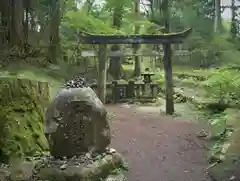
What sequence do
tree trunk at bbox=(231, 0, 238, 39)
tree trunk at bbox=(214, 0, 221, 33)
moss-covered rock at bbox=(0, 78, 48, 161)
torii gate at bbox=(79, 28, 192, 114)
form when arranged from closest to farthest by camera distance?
moss-covered rock at bbox=(0, 78, 48, 161) < torii gate at bbox=(79, 28, 192, 114) < tree trunk at bbox=(231, 0, 238, 39) < tree trunk at bbox=(214, 0, 221, 33)

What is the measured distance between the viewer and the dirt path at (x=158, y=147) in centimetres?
767

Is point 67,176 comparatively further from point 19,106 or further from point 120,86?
point 120,86

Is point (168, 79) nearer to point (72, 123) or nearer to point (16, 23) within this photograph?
point (16, 23)

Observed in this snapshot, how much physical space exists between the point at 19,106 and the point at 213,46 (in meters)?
19.4

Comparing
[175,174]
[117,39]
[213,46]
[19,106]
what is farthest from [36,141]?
[213,46]

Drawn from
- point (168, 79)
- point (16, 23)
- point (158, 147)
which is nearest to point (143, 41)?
point (168, 79)

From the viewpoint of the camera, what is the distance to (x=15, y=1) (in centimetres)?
1652

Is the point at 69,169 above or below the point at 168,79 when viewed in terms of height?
below

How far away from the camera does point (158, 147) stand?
973cm

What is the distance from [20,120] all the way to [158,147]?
11.4 ft

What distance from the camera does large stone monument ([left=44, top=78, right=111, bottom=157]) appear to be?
6.98m

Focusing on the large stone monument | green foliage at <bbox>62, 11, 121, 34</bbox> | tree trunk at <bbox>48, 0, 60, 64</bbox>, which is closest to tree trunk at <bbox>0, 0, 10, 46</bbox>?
tree trunk at <bbox>48, 0, 60, 64</bbox>

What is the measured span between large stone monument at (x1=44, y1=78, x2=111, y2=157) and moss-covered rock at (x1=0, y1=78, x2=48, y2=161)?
59.1 inches

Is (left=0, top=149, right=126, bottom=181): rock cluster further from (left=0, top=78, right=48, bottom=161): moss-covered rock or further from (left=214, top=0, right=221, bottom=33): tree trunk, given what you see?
(left=214, top=0, right=221, bottom=33): tree trunk
